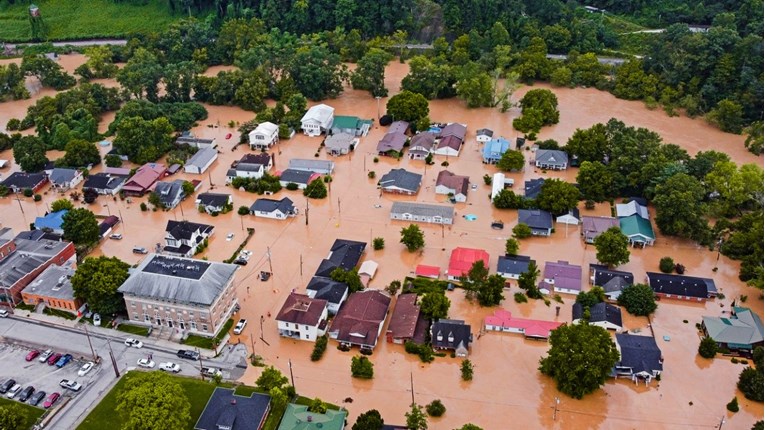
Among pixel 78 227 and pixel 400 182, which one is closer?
pixel 78 227

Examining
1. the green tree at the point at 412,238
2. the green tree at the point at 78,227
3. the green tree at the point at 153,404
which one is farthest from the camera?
the green tree at the point at 78,227

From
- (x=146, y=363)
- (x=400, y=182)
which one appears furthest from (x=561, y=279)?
(x=146, y=363)

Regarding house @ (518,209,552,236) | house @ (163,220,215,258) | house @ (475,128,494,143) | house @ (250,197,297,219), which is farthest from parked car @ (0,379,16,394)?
house @ (475,128,494,143)

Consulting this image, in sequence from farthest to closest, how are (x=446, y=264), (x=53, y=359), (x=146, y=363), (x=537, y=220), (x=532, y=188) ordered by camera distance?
(x=532, y=188) → (x=537, y=220) → (x=446, y=264) → (x=53, y=359) → (x=146, y=363)

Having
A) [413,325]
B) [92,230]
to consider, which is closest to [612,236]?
[413,325]

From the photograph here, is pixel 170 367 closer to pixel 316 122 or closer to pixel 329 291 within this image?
pixel 329 291

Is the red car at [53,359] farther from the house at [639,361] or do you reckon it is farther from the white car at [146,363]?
the house at [639,361]

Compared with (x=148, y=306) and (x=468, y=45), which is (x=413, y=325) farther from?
(x=468, y=45)

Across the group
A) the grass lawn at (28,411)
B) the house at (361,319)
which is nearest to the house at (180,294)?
the house at (361,319)

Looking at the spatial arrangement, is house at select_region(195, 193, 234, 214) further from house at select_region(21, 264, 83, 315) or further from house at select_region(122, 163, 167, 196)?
house at select_region(21, 264, 83, 315)
